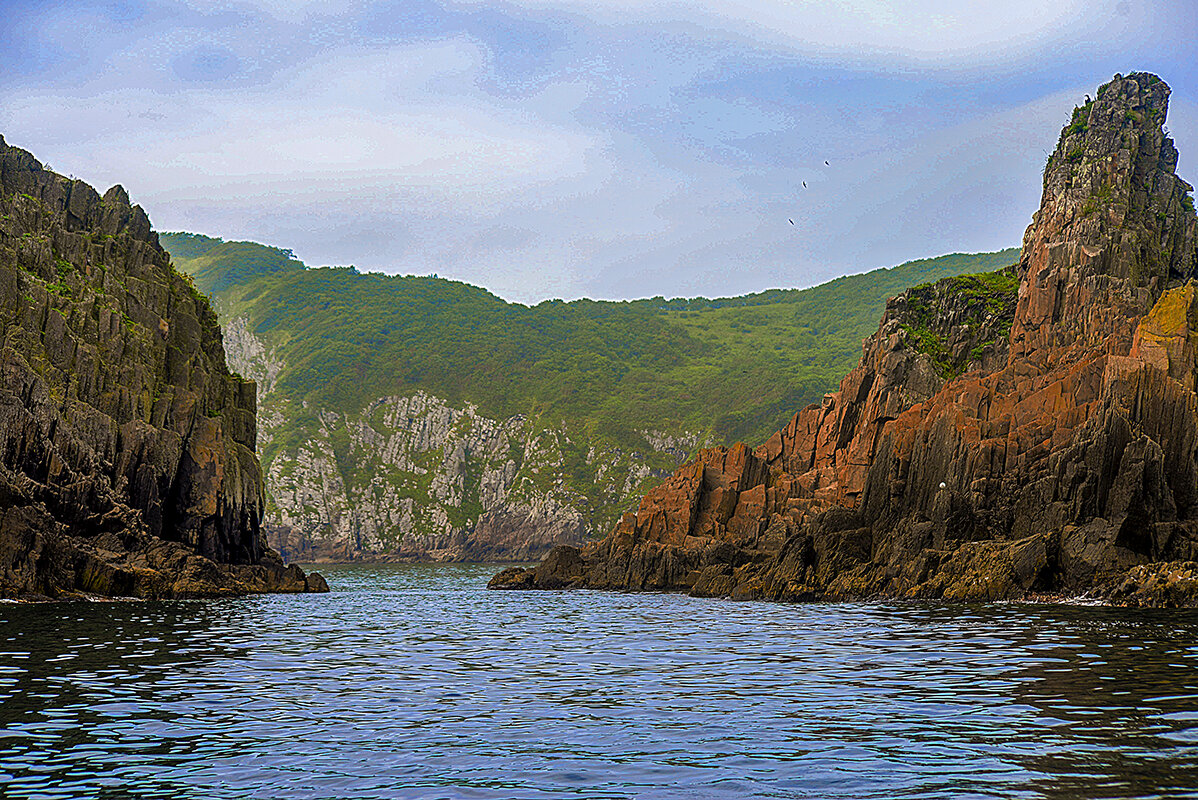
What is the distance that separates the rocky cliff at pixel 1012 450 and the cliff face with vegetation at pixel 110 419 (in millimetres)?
37983

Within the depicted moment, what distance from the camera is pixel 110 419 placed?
74.6m

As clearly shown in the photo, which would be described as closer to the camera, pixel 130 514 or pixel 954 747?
pixel 954 747

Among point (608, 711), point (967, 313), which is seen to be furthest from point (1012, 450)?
point (608, 711)

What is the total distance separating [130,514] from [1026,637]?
56481 millimetres

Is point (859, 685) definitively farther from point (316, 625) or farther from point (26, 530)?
point (26, 530)

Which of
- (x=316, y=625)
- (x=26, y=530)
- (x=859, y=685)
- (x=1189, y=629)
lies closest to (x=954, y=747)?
(x=859, y=685)

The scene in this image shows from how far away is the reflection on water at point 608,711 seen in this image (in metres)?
17.9

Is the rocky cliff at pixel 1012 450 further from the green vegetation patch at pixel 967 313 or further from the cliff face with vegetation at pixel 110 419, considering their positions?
the cliff face with vegetation at pixel 110 419

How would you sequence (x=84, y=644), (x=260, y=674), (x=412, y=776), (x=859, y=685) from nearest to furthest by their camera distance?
1. (x=412, y=776)
2. (x=859, y=685)
3. (x=260, y=674)
4. (x=84, y=644)

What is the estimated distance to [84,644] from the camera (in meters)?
39.2

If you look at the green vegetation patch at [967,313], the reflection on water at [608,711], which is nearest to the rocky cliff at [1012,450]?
the green vegetation patch at [967,313]

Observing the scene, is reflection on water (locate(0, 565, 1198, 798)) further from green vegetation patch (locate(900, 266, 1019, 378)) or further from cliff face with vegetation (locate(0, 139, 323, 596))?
green vegetation patch (locate(900, 266, 1019, 378))

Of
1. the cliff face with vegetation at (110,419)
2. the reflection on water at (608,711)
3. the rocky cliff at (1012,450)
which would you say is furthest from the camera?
the cliff face with vegetation at (110,419)

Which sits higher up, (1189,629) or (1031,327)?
(1031,327)
